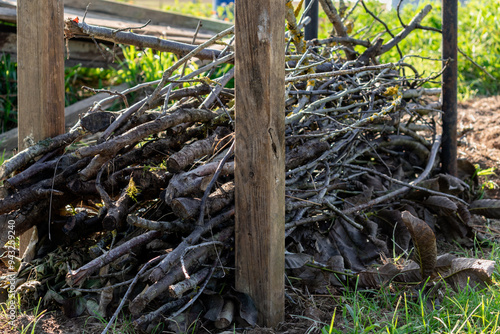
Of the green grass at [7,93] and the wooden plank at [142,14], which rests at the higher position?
the wooden plank at [142,14]

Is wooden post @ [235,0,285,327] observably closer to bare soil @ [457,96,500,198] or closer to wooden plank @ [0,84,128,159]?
bare soil @ [457,96,500,198]

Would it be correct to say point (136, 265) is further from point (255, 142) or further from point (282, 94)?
point (282, 94)

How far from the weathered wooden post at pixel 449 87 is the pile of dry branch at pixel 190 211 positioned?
46 centimetres

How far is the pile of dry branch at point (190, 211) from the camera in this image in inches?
85.1

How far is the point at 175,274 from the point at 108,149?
2.30 feet

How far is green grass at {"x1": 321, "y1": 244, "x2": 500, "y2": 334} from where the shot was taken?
197 cm

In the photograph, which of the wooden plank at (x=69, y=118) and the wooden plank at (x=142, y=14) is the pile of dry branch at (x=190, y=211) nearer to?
the wooden plank at (x=69, y=118)

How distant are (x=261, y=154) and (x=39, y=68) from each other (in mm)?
1482

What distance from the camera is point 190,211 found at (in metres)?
2.15

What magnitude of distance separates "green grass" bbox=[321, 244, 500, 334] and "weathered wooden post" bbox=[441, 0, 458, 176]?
1.41 meters

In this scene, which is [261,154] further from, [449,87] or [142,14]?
[142,14]

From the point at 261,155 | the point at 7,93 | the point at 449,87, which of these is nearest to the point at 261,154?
the point at 261,155

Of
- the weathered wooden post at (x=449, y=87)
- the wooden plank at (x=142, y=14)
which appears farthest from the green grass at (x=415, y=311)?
the wooden plank at (x=142, y=14)

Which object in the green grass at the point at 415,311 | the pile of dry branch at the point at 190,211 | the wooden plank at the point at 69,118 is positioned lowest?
the green grass at the point at 415,311
